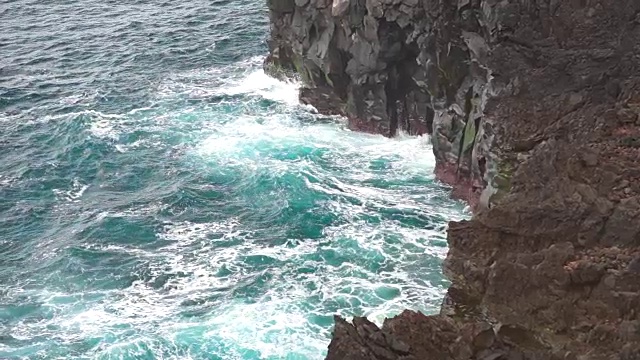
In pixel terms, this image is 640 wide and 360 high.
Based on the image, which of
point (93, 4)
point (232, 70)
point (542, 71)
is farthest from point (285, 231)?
point (93, 4)

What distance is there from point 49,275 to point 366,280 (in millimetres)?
20899

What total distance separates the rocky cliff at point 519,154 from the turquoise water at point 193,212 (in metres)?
5.95

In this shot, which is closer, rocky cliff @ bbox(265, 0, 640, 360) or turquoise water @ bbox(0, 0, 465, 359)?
rocky cliff @ bbox(265, 0, 640, 360)

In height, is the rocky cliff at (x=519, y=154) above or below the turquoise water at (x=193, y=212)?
above

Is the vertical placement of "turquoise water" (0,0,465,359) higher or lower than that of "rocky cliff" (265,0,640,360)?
lower

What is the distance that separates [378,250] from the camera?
50.9 meters

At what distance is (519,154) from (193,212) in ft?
93.7

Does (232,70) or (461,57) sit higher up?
(461,57)

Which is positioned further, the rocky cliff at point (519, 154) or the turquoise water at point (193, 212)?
the turquoise water at point (193, 212)

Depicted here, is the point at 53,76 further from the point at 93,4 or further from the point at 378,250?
the point at 378,250

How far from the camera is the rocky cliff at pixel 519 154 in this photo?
84.9 ft

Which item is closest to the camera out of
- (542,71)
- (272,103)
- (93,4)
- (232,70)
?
(542,71)

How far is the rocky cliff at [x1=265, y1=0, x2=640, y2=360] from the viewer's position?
25891mm

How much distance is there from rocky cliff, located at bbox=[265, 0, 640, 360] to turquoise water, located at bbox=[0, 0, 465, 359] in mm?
5950
